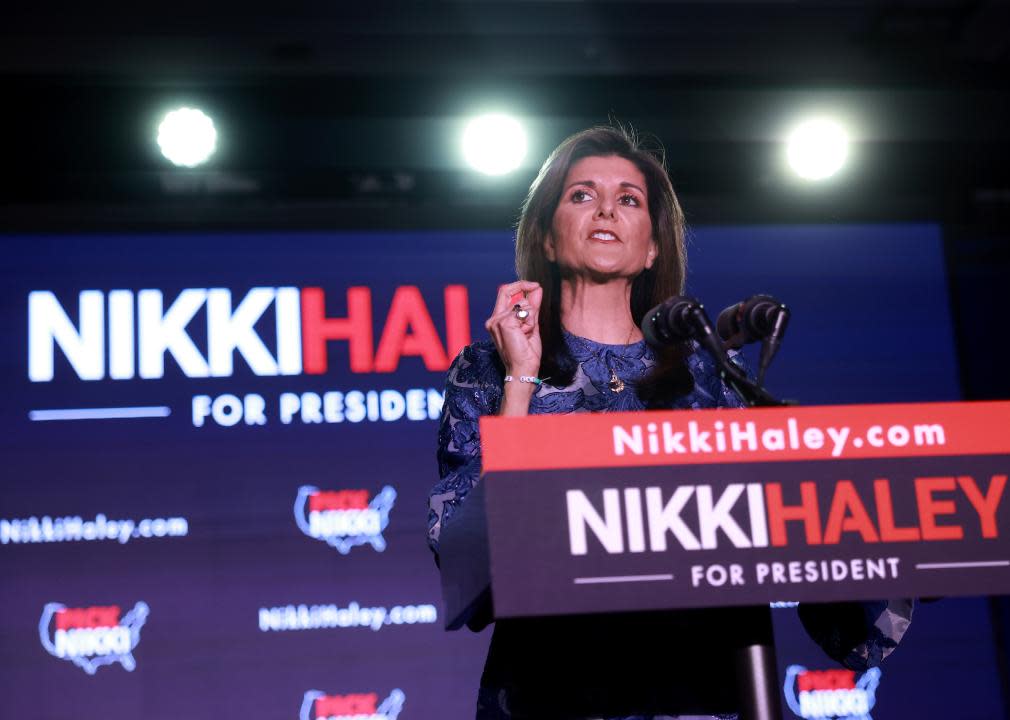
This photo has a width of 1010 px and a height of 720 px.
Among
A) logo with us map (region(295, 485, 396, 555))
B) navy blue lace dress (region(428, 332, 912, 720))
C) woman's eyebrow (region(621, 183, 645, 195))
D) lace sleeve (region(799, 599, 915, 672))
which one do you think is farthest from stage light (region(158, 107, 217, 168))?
lace sleeve (region(799, 599, 915, 672))

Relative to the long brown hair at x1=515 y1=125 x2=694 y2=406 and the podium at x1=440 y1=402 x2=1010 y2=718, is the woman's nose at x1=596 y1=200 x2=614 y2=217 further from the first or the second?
the podium at x1=440 y1=402 x2=1010 y2=718

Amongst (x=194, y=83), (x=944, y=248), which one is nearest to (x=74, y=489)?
(x=194, y=83)

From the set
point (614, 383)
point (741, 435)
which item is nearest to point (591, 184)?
point (614, 383)

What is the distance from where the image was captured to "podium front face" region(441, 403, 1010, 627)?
106 centimetres

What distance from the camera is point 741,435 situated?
1.11 meters

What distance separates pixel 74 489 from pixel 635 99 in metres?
2.28

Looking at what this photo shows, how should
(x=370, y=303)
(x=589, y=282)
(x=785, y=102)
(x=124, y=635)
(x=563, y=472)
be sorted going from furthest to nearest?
(x=785, y=102) → (x=370, y=303) → (x=124, y=635) → (x=589, y=282) → (x=563, y=472)

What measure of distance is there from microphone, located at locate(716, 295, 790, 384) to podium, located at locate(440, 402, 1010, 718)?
6.6 inches

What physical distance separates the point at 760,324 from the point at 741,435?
24 centimetres

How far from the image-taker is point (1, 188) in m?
4.13

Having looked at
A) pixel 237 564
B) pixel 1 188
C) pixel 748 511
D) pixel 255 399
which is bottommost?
pixel 748 511

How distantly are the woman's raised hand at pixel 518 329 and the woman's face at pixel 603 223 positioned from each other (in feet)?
0.89

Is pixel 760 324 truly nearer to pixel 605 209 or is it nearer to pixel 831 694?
pixel 605 209

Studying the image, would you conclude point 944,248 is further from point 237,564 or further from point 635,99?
point 237,564
